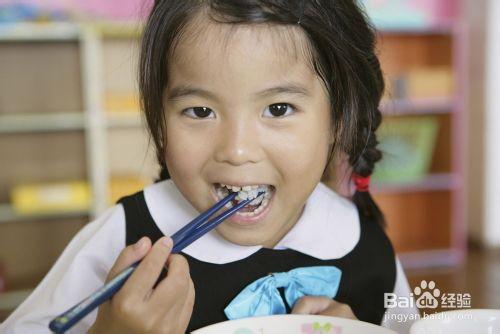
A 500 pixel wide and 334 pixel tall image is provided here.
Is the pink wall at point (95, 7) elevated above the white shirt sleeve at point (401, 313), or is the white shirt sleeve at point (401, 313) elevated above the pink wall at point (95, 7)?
the pink wall at point (95, 7)

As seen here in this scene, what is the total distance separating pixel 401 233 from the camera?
368 cm

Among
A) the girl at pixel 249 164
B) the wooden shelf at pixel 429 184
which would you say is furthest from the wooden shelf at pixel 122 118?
the girl at pixel 249 164

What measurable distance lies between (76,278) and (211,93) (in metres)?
0.30

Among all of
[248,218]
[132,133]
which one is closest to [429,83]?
[132,133]

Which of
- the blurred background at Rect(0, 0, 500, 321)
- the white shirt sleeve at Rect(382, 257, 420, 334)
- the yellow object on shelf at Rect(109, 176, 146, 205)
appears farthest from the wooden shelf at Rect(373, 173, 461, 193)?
the white shirt sleeve at Rect(382, 257, 420, 334)

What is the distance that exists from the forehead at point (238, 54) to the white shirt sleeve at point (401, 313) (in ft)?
0.99

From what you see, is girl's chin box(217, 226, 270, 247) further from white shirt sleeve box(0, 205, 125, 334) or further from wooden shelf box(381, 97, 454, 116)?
wooden shelf box(381, 97, 454, 116)

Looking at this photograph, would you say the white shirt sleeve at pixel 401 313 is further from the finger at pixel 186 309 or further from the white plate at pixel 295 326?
the finger at pixel 186 309

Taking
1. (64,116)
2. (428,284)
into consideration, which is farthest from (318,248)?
(64,116)

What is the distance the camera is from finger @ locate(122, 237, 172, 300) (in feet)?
1.93

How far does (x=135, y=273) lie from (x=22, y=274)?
268 centimetres

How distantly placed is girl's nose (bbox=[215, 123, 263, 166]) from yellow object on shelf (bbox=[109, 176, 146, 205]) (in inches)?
81.3

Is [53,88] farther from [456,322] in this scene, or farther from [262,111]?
[456,322]

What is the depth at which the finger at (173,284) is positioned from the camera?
610mm
